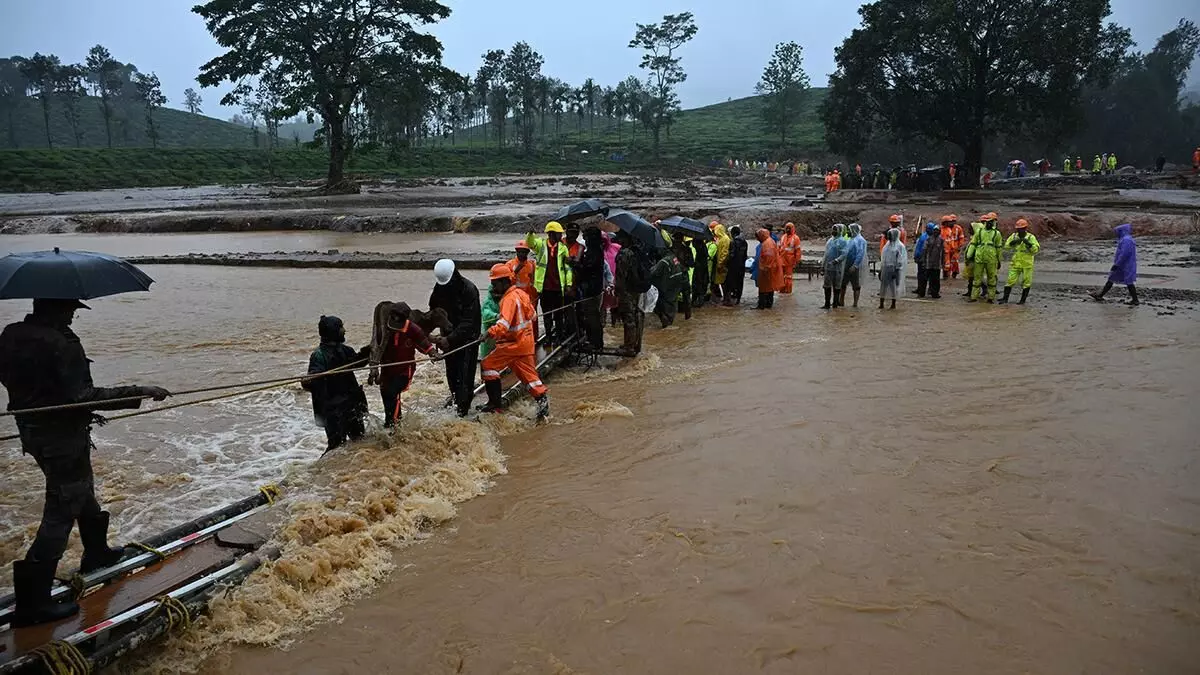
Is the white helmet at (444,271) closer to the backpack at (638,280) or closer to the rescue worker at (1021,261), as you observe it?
the backpack at (638,280)

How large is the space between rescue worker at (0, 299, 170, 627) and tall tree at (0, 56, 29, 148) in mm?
89918

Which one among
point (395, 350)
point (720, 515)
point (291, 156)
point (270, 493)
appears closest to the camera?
point (270, 493)

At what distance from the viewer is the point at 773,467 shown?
19.9 ft

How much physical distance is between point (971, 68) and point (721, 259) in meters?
26.9

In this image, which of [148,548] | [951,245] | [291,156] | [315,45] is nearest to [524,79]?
[291,156]

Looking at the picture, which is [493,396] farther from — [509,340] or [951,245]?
[951,245]

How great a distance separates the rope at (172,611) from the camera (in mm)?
3672

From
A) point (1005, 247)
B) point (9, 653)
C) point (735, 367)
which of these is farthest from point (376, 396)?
point (1005, 247)

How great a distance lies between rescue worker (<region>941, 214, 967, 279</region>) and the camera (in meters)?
15.4

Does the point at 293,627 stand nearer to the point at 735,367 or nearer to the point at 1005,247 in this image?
the point at 735,367

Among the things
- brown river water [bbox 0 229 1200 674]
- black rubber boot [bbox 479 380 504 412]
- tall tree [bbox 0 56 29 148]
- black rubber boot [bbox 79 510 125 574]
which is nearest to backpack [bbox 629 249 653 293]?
brown river water [bbox 0 229 1200 674]

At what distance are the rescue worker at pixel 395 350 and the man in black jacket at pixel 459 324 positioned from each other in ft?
0.88

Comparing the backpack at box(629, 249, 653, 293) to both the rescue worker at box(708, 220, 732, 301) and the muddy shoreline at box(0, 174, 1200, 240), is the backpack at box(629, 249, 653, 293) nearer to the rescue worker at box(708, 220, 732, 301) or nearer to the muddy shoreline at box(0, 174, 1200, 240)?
the rescue worker at box(708, 220, 732, 301)

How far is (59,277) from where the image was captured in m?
3.58
